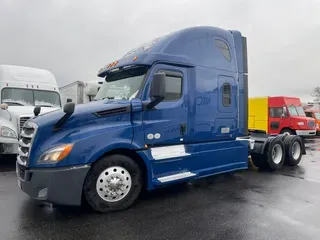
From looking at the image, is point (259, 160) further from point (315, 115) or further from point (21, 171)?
point (315, 115)

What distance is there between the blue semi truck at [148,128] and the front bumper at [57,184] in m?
0.01

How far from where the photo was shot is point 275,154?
302 inches

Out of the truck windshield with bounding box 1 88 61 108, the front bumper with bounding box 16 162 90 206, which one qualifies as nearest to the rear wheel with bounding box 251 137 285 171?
the front bumper with bounding box 16 162 90 206

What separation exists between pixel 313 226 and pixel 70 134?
372 centimetres

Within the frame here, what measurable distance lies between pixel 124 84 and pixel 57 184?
209 cm

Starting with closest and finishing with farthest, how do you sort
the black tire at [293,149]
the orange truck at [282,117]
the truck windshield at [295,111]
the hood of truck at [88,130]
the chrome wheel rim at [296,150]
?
1. the hood of truck at [88,130]
2. the black tire at [293,149]
3. the chrome wheel rim at [296,150]
4. the orange truck at [282,117]
5. the truck windshield at [295,111]

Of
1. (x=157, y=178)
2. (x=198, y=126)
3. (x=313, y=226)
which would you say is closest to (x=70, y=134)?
(x=157, y=178)

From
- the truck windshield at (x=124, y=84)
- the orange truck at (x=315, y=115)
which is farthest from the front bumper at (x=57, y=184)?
the orange truck at (x=315, y=115)

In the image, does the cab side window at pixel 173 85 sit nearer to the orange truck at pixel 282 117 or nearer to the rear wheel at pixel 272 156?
the rear wheel at pixel 272 156

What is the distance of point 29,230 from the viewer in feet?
11.3

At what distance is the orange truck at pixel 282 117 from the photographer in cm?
1580

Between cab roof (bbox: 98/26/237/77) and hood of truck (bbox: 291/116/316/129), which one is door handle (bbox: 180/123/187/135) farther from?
hood of truck (bbox: 291/116/316/129)

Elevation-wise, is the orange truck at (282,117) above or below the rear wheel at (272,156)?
above

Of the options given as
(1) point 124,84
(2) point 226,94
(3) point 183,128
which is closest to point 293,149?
(2) point 226,94
